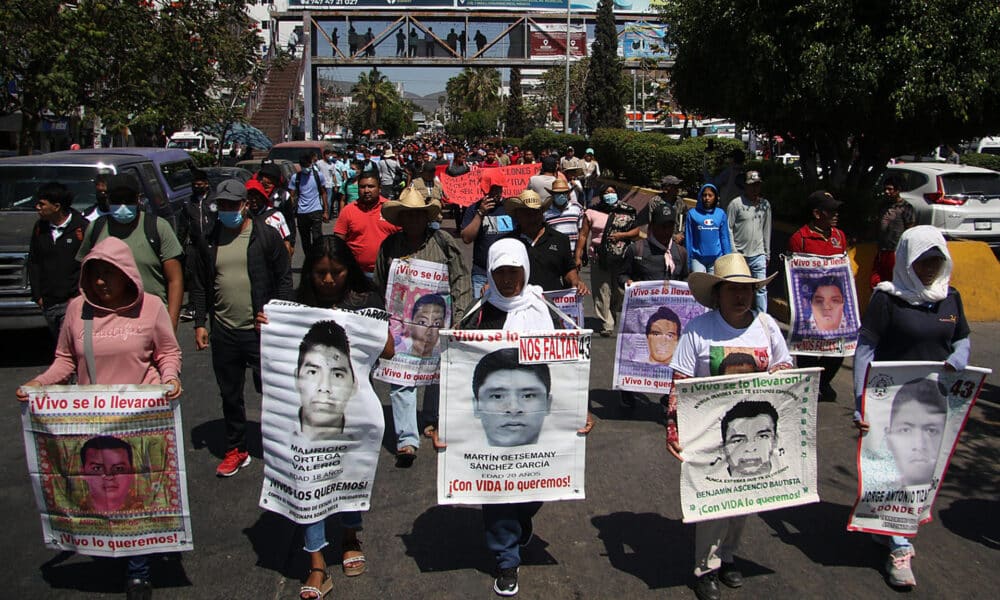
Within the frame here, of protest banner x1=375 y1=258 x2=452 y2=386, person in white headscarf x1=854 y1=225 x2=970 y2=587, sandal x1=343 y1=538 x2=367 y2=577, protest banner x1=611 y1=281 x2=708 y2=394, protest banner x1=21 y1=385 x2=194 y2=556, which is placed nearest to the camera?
protest banner x1=21 y1=385 x2=194 y2=556

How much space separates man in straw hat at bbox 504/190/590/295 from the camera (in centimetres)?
673

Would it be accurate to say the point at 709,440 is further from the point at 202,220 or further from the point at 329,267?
the point at 202,220

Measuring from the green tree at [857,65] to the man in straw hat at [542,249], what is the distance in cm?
694

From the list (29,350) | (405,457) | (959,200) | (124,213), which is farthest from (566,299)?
(959,200)

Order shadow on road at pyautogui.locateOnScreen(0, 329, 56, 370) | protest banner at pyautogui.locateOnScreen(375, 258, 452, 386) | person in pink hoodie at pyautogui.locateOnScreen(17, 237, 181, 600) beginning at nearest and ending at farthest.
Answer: person in pink hoodie at pyautogui.locateOnScreen(17, 237, 181, 600), protest banner at pyautogui.locateOnScreen(375, 258, 452, 386), shadow on road at pyautogui.locateOnScreen(0, 329, 56, 370)

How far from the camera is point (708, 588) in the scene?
14.1 ft

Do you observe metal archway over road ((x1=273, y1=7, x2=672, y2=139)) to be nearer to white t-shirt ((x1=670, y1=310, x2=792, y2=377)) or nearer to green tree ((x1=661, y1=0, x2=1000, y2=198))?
green tree ((x1=661, y1=0, x2=1000, y2=198))

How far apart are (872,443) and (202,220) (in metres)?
8.23

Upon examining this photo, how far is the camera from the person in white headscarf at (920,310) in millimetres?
4770

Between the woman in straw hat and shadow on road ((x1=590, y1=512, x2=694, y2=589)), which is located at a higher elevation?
the woman in straw hat

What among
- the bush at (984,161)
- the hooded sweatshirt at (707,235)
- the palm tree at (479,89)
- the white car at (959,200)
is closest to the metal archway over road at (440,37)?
the bush at (984,161)

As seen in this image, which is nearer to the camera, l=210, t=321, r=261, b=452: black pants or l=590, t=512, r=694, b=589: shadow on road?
l=590, t=512, r=694, b=589: shadow on road

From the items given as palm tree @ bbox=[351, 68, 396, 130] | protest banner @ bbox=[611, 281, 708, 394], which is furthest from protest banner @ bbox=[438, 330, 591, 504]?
palm tree @ bbox=[351, 68, 396, 130]

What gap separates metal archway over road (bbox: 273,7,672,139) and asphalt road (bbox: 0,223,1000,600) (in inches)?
1579
